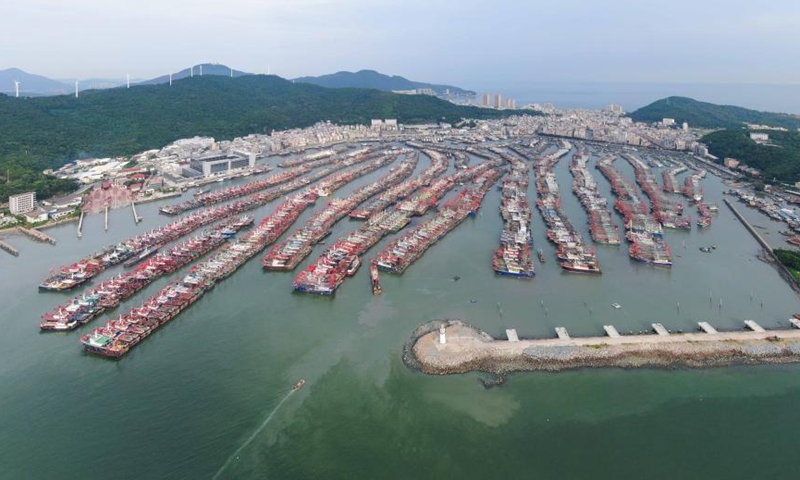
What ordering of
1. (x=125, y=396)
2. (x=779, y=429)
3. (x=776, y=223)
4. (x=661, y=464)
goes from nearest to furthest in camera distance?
1. (x=661, y=464)
2. (x=779, y=429)
3. (x=125, y=396)
4. (x=776, y=223)

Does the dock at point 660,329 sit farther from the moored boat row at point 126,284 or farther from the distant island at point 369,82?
the distant island at point 369,82

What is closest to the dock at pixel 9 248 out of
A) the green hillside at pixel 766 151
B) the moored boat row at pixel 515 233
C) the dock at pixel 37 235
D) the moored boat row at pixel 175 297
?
the dock at pixel 37 235

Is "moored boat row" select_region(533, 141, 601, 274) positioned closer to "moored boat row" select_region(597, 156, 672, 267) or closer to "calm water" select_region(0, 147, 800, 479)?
"calm water" select_region(0, 147, 800, 479)

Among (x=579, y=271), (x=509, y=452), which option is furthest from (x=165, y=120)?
(x=509, y=452)

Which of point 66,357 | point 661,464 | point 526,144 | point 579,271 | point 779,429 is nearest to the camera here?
point 661,464

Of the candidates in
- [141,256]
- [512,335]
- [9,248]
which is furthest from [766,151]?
[9,248]

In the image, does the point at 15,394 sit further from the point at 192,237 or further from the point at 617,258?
the point at 617,258

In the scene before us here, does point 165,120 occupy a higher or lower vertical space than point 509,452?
higher
